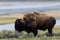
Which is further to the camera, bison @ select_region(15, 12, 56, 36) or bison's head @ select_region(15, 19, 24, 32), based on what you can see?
bison @ select_region(15, 12, 56, 36)

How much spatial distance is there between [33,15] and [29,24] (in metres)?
0.44

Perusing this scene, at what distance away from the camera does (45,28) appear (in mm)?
13406

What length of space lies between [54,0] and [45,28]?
25.9 m

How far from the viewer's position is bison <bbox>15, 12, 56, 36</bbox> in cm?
1281

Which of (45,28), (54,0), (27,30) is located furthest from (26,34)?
(54,0)

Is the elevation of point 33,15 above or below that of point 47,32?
above

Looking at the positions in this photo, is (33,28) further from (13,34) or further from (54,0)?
(54,0)

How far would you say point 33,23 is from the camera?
1302 cm

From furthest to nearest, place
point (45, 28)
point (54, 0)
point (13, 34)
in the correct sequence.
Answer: point (54, 0) → point (45, 28) → point (13, 34)

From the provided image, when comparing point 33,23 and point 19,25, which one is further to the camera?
point 33,23

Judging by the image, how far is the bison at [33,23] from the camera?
504 inches

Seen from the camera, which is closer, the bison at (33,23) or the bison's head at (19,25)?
the bison's head at (19,25)

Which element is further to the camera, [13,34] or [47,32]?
→ [47,32]

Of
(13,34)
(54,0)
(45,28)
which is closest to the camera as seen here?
(13,34)
